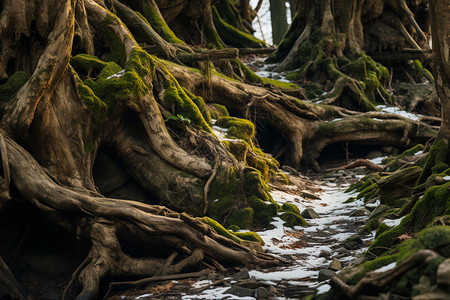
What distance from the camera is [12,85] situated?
5.75 meters

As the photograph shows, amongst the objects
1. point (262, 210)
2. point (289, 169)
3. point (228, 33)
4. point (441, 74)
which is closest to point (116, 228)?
point (262, 210)

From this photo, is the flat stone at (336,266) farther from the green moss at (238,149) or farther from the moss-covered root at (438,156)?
the green moss at (238,149)

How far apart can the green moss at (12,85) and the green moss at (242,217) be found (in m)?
3.84

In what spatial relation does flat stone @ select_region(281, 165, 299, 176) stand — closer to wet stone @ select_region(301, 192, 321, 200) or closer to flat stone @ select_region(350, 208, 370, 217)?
wet stone @ select_region(301, 192, 321, 200)

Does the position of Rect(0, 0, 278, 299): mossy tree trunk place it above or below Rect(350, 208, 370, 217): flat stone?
above

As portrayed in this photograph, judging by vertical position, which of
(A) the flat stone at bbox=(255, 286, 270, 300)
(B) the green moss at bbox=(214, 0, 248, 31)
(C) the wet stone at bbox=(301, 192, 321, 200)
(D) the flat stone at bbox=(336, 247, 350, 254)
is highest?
(B) the green moss at bbox=(214, 0, 248, 31)

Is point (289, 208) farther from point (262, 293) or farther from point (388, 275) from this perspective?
point (388, 275)

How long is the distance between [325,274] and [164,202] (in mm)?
3363

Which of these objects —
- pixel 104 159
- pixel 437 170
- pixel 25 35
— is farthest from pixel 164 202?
pixel 437 170

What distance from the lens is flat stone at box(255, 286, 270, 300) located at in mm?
3879

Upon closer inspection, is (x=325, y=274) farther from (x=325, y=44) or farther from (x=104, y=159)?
(x=325, y=44)

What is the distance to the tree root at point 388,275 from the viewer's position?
256 cm

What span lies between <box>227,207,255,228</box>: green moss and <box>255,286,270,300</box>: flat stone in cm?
270

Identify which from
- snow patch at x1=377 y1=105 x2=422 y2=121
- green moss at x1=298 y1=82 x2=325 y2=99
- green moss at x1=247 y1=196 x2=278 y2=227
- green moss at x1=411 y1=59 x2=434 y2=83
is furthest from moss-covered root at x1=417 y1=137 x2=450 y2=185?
green moss at x1=411 y1=59 x2=434 y2=83
